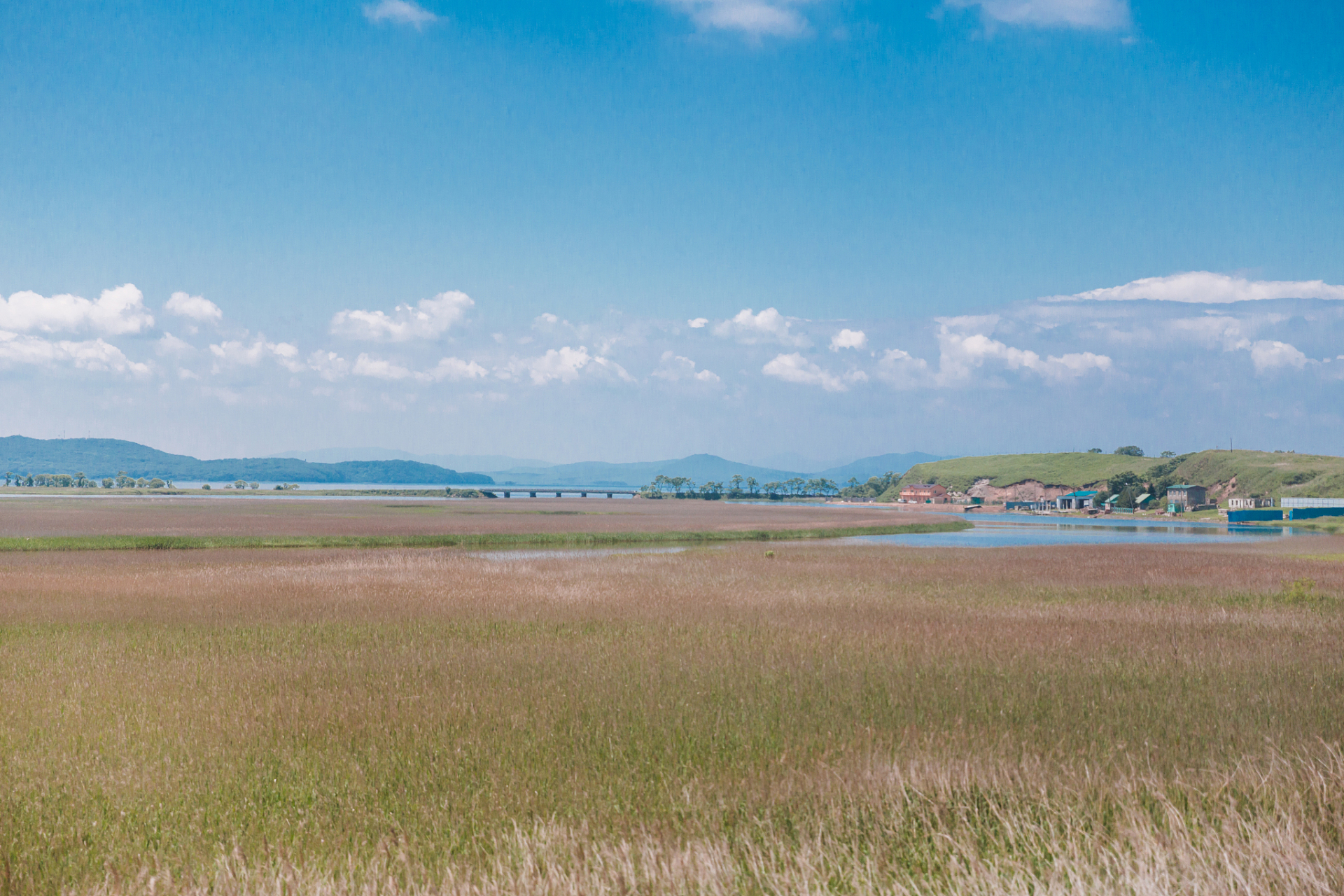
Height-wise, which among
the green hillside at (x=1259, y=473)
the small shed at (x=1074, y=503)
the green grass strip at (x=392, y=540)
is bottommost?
the small shed at (x=1074, y=503)

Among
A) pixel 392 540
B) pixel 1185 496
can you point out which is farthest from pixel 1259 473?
pixel 392 540

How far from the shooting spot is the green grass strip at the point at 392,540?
44188 millimetres

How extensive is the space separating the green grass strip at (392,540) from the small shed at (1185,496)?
104m

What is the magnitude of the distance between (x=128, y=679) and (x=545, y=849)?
32.1 ft

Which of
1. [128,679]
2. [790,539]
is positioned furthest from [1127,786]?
[790,539]

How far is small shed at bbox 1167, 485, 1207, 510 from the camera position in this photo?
463 feet

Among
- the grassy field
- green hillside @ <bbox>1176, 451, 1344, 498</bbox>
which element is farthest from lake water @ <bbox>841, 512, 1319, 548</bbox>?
green hillside @ <bbox>1176, 451, 1344, 498</bbox>

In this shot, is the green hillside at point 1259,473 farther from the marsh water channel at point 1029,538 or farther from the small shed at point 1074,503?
the marsh water channel at point 1029,538

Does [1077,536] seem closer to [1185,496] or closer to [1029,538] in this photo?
[1029,538]

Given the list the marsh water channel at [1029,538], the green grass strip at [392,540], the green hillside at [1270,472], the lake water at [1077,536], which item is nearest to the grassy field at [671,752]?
the marsh water channel at [1029,538]

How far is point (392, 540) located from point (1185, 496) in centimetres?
13800

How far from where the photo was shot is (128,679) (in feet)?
41.5

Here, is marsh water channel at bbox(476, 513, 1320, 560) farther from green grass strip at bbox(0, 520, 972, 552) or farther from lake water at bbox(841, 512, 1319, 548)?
green grass strip at bbox(0, 520, 972, 552)

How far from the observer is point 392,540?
5006 cm
